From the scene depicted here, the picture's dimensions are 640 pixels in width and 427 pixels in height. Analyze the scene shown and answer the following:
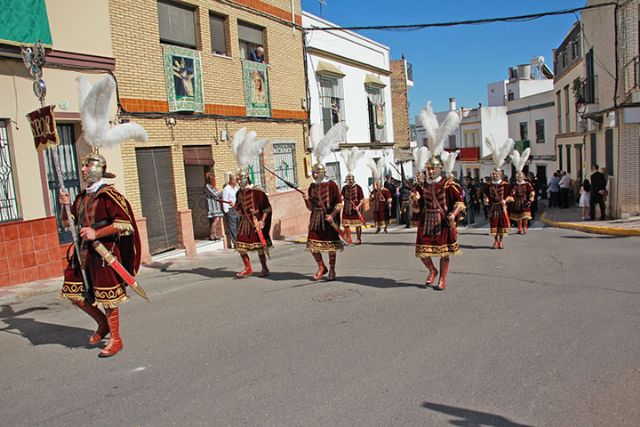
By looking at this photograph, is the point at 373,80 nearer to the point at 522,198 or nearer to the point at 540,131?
the point at 522,198

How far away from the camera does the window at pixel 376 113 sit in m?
22.9

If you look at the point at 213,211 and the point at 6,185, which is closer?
the point at 6,185

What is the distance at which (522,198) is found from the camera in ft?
46.5

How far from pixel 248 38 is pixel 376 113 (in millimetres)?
8869

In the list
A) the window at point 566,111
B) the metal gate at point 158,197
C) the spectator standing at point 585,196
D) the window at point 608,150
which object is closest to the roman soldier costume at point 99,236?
Result: the metal gate at point 158,197

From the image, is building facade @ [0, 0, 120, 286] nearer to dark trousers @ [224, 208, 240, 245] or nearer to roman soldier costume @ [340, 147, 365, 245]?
dark trousers @ [224, 208, 240, 245]

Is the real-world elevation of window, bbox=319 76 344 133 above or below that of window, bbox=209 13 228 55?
below

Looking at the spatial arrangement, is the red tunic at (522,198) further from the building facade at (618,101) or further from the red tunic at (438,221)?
the red tunic at (438,221)

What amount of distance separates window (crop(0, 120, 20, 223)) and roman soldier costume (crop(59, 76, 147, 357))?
4072mm

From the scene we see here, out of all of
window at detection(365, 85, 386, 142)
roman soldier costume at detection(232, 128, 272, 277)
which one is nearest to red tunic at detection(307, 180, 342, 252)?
roman soldier costume at detection(232, 128, 272, 277)

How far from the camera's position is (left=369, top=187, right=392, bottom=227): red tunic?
1599 cm

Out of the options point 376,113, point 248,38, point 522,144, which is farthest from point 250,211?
point 522,144

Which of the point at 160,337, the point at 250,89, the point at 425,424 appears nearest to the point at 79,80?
the point at 160,337

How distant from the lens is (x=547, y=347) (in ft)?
17.6
